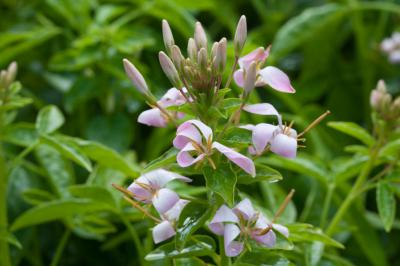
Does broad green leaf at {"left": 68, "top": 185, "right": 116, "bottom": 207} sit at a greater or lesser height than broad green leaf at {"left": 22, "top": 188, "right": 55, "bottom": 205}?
greater

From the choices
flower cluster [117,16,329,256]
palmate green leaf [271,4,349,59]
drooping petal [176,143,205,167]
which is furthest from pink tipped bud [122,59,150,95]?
palmate green leaf [271,4,349,59]

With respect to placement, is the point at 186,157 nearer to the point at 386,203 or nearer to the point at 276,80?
the point at 276,80

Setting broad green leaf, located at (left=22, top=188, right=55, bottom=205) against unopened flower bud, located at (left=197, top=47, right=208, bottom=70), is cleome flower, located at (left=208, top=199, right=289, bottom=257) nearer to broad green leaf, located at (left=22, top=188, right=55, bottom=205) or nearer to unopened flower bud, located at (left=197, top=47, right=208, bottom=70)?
unopened flower bud, located at (left=197, top=47, right=208, bottom=70)

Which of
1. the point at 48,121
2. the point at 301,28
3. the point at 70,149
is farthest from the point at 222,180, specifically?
the point at 301,28

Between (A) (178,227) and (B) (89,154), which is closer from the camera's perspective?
(A) (178,227)

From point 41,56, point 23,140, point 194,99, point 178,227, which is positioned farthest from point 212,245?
point 41,56

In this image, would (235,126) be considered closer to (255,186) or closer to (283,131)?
(283,131)
